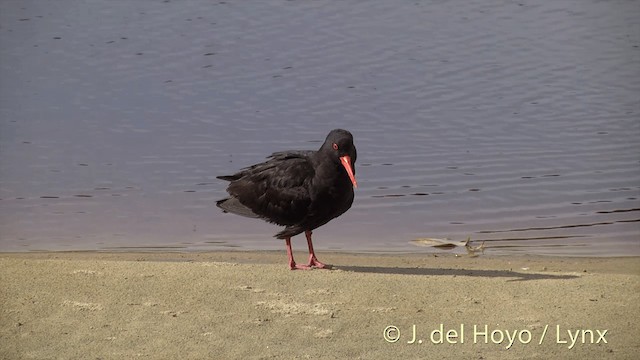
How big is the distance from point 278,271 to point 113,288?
4.23 ft

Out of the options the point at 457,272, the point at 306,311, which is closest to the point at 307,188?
the point at 457,272

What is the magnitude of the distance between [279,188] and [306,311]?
6.24 ft

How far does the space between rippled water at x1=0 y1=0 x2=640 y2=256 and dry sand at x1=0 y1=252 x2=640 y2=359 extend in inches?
64.5

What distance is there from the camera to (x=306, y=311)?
7.47 meters

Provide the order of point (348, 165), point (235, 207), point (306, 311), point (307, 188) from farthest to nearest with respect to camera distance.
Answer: point (235, 207)
point (307, 188)
point (348, 165)
point (306, 311)

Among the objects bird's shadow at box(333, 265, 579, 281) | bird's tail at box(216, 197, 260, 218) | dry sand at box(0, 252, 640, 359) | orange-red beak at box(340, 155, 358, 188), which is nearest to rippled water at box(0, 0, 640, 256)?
bird's tail at box(216, 197, 260, 218)

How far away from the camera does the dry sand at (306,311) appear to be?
6789 millimetres

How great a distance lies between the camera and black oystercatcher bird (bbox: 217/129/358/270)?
8961mm

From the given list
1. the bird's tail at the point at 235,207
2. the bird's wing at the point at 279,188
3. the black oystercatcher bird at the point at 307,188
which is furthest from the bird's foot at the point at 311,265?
the bird's tail at the point at 235,207

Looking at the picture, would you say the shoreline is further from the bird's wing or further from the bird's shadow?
the bird's wing

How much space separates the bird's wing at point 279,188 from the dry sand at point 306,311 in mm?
440

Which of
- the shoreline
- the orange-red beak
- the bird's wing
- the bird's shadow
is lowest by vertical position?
the shoreline

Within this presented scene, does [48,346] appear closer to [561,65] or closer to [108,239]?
[108,239]

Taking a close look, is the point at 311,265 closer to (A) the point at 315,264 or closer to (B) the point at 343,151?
(A) the point at 315,264
